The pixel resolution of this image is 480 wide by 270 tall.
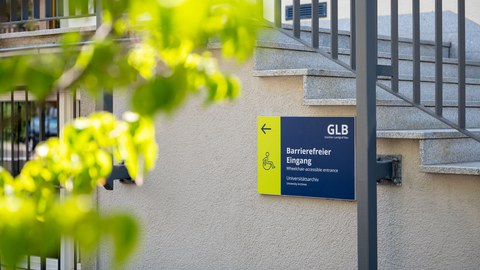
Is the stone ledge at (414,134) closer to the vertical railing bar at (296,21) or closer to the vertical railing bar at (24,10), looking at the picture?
the vertical railing bar at (296,21)

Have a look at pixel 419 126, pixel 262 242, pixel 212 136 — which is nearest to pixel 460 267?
pixel 419 126

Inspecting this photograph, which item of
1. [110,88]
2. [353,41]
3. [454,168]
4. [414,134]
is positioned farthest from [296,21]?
[110,88]

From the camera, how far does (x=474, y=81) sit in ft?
18.0

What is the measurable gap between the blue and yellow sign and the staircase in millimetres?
137

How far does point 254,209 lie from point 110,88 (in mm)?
3446

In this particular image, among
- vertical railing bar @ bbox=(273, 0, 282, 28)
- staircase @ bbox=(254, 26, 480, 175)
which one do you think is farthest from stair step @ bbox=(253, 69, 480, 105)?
vertical railing bar @ bbox=(273, 0, 282, 28)

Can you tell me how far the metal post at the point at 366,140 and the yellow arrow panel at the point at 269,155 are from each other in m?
0.82

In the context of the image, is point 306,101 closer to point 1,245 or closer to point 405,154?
point 405,154

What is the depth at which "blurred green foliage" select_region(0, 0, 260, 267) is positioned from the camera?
1131mm

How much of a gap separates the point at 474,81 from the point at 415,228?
166cm

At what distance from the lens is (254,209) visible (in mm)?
4809

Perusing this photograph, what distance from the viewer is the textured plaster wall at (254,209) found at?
160 inches

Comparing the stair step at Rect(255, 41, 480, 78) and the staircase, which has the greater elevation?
the stair step at Rect(255, 41, 480, 78)

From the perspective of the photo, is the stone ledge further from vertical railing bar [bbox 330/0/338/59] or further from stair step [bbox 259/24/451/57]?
stair step [bbox 259/24/451/57]
